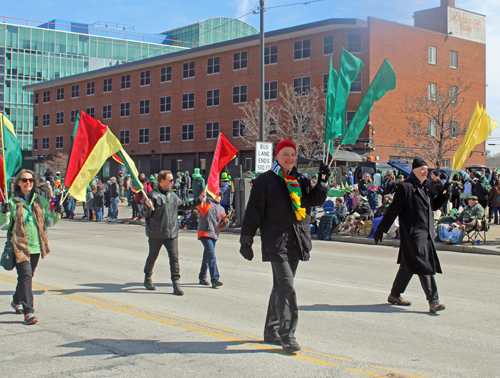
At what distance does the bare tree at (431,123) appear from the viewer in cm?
3834

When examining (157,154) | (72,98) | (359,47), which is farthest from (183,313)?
(72,98)

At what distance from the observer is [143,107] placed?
57094mm

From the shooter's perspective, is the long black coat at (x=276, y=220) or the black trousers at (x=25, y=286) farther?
the black trousers at (x=25, y=286)

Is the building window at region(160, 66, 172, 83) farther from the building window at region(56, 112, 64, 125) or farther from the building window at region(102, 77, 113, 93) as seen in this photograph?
the building window at region(56, 112, 64, 125)

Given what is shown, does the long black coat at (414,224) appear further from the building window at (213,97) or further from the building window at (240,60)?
the building window at (213,97)

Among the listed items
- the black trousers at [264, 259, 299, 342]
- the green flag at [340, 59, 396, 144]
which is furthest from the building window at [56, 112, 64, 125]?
the black trousers at [264, 259, 299, 342]

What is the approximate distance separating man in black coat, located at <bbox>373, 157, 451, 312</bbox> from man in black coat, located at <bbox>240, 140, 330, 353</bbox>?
6.62 ft

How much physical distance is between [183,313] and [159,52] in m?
86.3

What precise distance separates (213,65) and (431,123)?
2029 centimetres

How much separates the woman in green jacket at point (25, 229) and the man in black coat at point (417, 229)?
4.12 metres

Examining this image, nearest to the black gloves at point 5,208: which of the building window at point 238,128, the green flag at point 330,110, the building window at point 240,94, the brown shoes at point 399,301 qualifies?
the green flag at point 330,110

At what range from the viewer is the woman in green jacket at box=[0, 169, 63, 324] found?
6.22m

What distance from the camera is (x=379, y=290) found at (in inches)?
324

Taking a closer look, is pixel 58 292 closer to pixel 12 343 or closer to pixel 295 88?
pixel 12 343
